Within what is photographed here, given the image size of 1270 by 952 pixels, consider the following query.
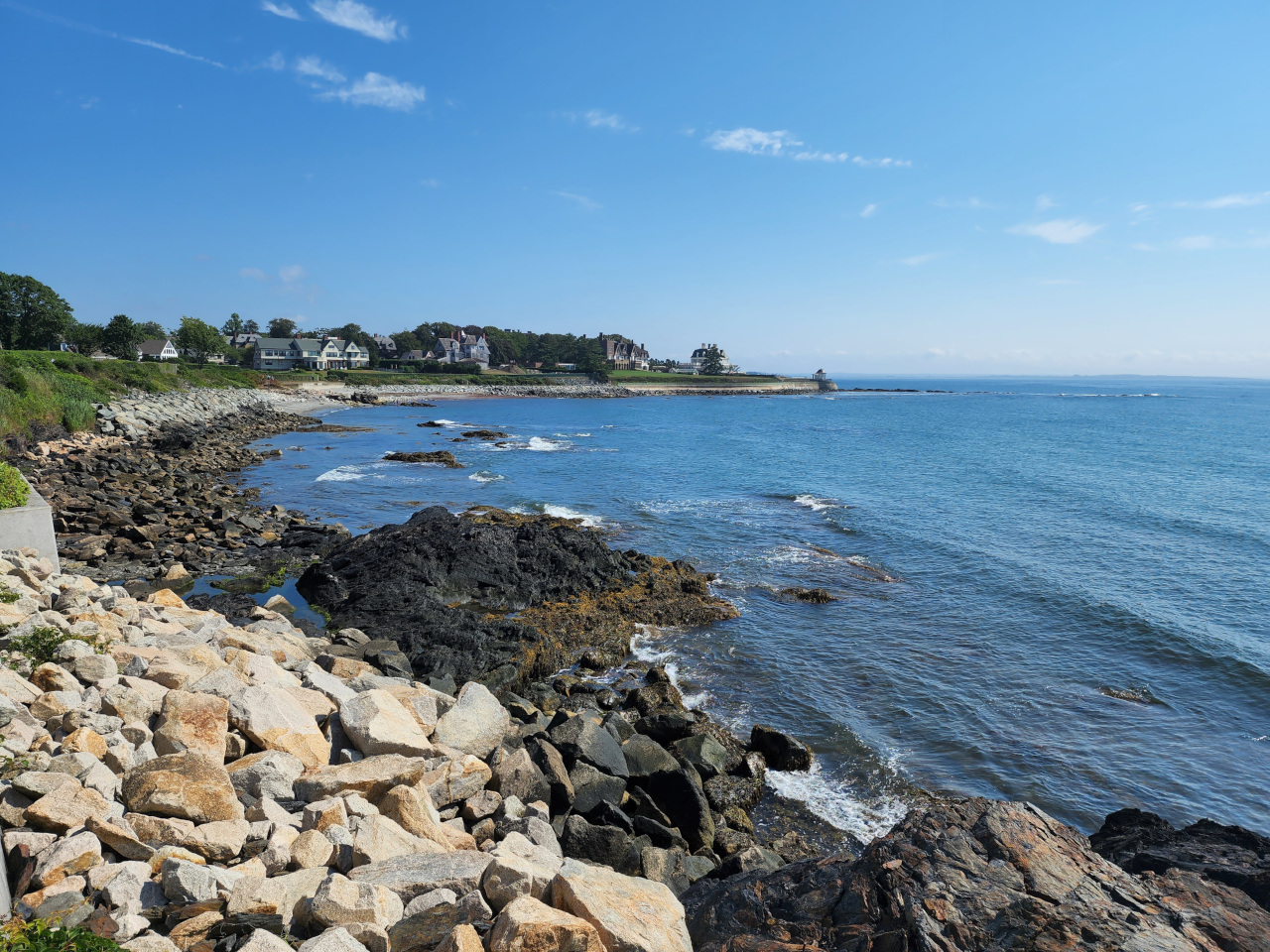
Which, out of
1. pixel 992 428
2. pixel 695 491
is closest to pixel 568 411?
pixel 992 428

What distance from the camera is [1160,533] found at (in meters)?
28.8

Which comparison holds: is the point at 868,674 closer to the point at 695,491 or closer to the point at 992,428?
the point at 695,491

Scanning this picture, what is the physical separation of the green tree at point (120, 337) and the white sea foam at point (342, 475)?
3045 inches

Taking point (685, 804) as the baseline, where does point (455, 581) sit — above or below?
above

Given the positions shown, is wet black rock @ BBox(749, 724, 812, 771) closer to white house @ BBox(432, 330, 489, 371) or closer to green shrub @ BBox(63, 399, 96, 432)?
green shrub @ BBox(63, 399, 96, 432)

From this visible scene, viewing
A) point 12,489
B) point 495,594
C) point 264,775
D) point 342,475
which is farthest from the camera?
point 342,475

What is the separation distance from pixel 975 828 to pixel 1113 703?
12.0 metres

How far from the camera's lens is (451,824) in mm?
7691

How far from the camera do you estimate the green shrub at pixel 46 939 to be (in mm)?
4293

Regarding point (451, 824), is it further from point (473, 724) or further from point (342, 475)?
point (342, 475)

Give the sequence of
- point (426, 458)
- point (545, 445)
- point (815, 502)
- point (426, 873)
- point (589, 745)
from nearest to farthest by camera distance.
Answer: point (426, 873)
point (589, 745)
point (815, 502)
point (426, 458)
point (545, 445)

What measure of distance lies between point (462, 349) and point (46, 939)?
18058 cm

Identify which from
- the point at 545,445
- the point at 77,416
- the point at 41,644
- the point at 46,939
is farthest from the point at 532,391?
the point at 46,939

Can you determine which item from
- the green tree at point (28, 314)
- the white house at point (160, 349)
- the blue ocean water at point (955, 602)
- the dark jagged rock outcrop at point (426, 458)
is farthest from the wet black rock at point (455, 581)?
the white house at point (160, 349)
